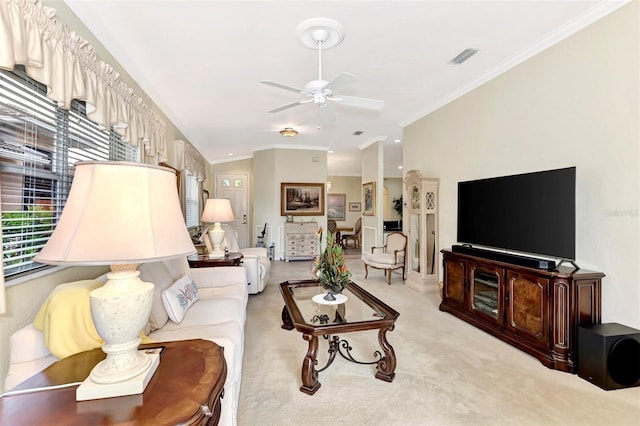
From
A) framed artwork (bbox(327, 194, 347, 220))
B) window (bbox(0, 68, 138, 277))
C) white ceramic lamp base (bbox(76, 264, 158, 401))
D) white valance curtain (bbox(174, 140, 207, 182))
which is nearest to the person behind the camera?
white ceramic lamp base (bbox(76, 264, 158, 401))

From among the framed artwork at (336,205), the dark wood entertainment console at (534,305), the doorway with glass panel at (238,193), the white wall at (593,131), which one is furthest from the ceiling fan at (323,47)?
the framed artwork at (336,205)

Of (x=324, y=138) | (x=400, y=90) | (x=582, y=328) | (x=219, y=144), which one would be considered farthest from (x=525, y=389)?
(x=219, y=144)

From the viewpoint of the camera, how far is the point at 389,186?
40.1 feet

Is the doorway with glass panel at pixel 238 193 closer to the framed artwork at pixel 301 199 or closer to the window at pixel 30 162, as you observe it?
the framed artwork at pixel 301 199

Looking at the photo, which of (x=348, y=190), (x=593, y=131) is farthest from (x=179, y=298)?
(x=348, y=190)

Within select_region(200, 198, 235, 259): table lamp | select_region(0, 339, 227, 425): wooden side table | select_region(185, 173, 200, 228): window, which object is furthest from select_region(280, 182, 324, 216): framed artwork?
select_region(0, 339, 227, 425): wooden side table

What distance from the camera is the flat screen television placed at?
8.11 ft

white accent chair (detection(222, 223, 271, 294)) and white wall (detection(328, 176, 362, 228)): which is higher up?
white wall (detection(328, 176, 362, 228))

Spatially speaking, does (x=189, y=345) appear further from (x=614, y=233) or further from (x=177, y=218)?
(x=614, y=233)

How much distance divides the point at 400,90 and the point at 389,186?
27.9 ft

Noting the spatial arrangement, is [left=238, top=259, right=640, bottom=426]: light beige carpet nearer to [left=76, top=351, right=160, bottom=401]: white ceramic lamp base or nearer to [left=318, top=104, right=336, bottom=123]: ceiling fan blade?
[left=76, top=351, right=160, bottom=401]: white ceramic lamp base

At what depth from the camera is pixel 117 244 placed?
3.17ft

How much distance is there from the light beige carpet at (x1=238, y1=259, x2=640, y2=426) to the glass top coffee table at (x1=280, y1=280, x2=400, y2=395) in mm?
93

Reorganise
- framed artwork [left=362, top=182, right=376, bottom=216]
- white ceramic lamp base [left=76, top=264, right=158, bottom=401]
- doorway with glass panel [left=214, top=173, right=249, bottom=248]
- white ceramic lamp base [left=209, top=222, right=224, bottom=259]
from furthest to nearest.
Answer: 1. doorway with glass panel [left=214, top=173, right=249, bottom=248]
2. framed artwork [left=362, top=182, right=376, bottom=216]
3. white ceramic lamp base [left=209, top=222, right=224, bottom=259]
4. white ceramic lamp base [left=76, top=264, right=158, bottom=401]
